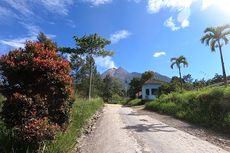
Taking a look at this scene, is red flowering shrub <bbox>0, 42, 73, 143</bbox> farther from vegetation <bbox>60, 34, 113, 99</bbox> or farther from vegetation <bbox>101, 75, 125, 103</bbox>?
vegetation <bbox>101, 75, 125, 103</bbox>

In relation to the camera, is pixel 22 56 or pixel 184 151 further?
pixel 184 151

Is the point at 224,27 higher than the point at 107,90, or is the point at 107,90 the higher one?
the point at 224,27

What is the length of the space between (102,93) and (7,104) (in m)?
71.9

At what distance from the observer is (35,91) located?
9.80 metres

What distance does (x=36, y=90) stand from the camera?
9.84m

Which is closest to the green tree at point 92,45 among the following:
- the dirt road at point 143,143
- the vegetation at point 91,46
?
the vegetation at point 91,46

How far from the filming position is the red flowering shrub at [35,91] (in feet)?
29.3

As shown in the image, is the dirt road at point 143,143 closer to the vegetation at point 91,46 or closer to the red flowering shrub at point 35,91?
the red flowering shrub at point 35,91

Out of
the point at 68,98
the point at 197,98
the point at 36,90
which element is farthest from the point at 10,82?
the point at 197,98

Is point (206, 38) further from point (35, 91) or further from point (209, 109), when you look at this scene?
point (35, 91)

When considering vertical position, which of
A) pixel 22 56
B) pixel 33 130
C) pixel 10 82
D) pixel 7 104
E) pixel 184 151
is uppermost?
pixel 22 56

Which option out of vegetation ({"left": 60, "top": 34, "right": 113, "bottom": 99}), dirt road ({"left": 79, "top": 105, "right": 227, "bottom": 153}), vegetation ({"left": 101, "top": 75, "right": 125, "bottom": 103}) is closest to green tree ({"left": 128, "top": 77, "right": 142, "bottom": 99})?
vegetation ({"left": 101, "top": 75, "right": 125, "bottom": 103})

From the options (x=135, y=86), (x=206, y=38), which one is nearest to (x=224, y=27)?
(x=206, y=38)

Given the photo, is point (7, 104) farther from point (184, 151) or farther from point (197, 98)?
point (197, 98)
